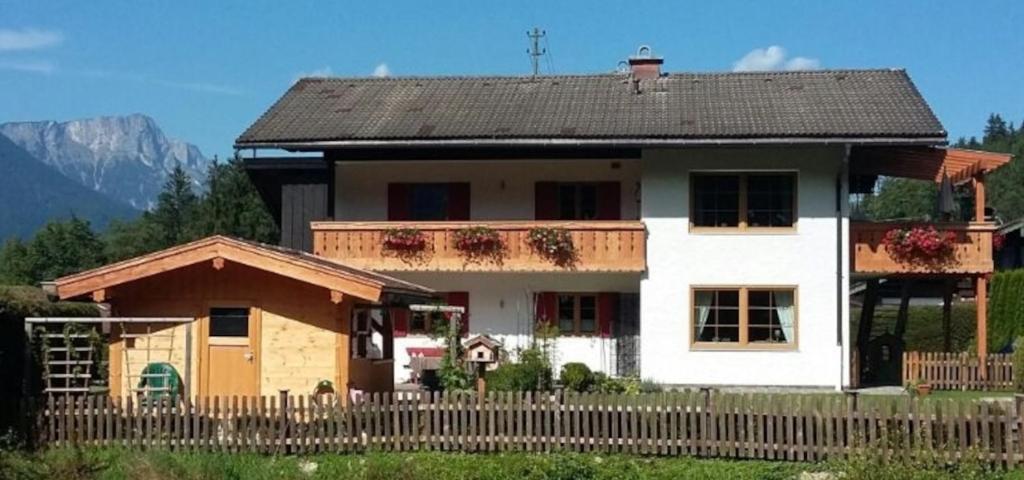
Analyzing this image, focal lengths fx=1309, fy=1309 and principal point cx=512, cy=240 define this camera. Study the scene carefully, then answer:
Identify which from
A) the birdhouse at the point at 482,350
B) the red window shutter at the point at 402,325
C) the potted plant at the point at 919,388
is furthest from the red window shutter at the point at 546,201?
the birdhouse at the point at 482,350

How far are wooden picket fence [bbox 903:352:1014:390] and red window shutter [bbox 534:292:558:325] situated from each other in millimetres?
7340

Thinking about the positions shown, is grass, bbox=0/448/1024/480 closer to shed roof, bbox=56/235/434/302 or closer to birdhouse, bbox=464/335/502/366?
shed roof, bbox=56/235/434/302

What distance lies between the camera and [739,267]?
27.0 meters

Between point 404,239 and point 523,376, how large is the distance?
17.1 feet

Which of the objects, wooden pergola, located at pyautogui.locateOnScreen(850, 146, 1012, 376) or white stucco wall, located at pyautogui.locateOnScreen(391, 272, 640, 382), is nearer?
wooden pergola, located at pyautogui.locateOnScreen(850, 146, 1012, 376)

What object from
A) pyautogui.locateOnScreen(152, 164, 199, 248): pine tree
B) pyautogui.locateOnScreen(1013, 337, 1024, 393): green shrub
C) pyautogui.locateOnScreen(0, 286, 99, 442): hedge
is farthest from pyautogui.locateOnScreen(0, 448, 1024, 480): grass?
pyautogui.locateOnScreen(152, 164, 199, 248): pine tree

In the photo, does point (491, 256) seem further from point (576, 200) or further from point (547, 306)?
point (576, 200)

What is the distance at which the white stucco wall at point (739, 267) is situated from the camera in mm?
26906

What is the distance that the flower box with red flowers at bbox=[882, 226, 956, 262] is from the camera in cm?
2656

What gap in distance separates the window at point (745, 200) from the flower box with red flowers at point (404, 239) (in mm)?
5689

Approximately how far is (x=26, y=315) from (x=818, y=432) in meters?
12.4

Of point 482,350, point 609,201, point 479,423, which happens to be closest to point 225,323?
point 482,350

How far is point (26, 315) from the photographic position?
20.9 metres

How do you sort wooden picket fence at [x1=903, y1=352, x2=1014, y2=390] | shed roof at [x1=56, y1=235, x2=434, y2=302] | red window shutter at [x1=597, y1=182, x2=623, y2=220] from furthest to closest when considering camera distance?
red window shutter at [x1=597, y1=182, x2=623, y2=220]
wooden picket fence at [x1=903, y1=352, x2=1014, y2=390]
shed roof at [x1=56, y1=235, x2=434, y2=302]
